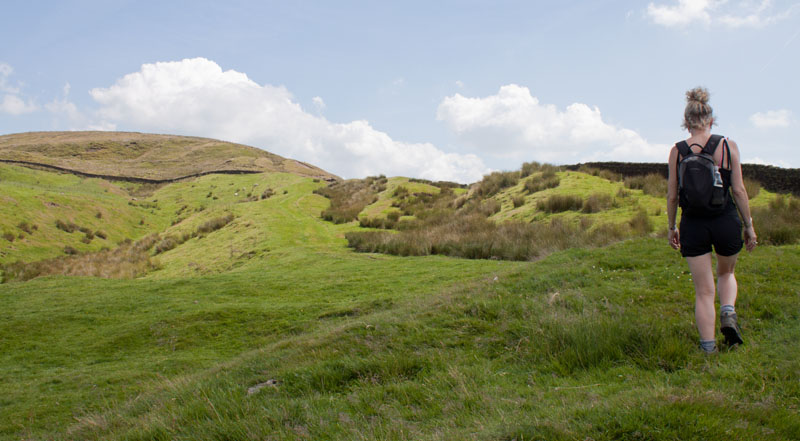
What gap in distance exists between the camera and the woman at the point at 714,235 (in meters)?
4.05

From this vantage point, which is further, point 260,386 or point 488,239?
point 488,239

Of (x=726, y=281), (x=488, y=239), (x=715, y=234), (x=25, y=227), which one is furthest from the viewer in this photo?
(x=25, y=227)

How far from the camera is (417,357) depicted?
15.5 ft

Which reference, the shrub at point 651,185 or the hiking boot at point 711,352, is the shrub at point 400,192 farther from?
the hiking boot at point 711,352

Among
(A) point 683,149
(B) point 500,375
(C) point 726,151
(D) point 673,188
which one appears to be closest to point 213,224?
(B) point 500,375

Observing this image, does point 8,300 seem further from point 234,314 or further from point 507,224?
point 507,224

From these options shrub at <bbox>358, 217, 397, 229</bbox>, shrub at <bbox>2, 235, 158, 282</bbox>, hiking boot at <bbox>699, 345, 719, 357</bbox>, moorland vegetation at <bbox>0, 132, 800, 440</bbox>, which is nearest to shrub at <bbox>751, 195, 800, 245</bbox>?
moorland vegetation at <bbox>0, 132, 800, 440</bbox>

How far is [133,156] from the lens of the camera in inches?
3615

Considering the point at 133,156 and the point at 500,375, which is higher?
the point at 133,156

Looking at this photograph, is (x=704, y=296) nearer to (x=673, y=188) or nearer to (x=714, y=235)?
(x=714, y=235)

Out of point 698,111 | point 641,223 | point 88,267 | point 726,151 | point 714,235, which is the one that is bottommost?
point 88,267

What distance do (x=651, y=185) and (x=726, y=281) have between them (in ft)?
49.2

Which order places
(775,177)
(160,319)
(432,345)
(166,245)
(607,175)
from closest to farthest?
(432,345) → (160,319) → (775,177) → (607,175) → (166,245)

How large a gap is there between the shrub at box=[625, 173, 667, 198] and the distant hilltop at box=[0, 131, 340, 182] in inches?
2160
